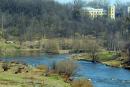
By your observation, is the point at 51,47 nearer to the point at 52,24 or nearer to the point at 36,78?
the point at 52,24

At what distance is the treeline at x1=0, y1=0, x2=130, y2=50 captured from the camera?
398 feet

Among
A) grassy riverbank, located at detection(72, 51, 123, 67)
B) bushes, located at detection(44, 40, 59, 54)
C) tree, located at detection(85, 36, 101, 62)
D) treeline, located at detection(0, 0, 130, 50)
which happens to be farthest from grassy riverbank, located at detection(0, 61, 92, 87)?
treeline, located at detection(0, 0, 130, 50)

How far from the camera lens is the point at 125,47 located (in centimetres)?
8706

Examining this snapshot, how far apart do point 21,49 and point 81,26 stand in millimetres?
44458

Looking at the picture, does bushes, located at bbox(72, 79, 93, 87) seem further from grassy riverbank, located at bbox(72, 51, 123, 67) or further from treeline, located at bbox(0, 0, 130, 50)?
treeline, located at bbox(0, 0, 130, 50)

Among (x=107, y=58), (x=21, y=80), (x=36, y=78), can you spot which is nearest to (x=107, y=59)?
(x=107, y=58)

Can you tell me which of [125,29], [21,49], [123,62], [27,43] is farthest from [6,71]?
[125,29]

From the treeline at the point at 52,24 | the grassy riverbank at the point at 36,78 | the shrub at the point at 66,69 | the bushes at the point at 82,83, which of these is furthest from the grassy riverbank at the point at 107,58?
the bushes at the point at 82,83

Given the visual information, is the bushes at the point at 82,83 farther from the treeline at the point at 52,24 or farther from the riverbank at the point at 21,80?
the treeline at the point at 52,24

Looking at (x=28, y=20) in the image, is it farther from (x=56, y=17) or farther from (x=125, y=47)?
(x=125, y=47)

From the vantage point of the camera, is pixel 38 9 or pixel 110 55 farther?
pixel 38 9

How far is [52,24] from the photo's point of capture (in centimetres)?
14562

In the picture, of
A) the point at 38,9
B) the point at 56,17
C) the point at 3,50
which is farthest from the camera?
the point at 38,9

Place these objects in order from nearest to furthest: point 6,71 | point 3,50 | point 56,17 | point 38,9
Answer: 1. point 6,71
2. point 3,50
3. point 56,17
4. point 38,9
